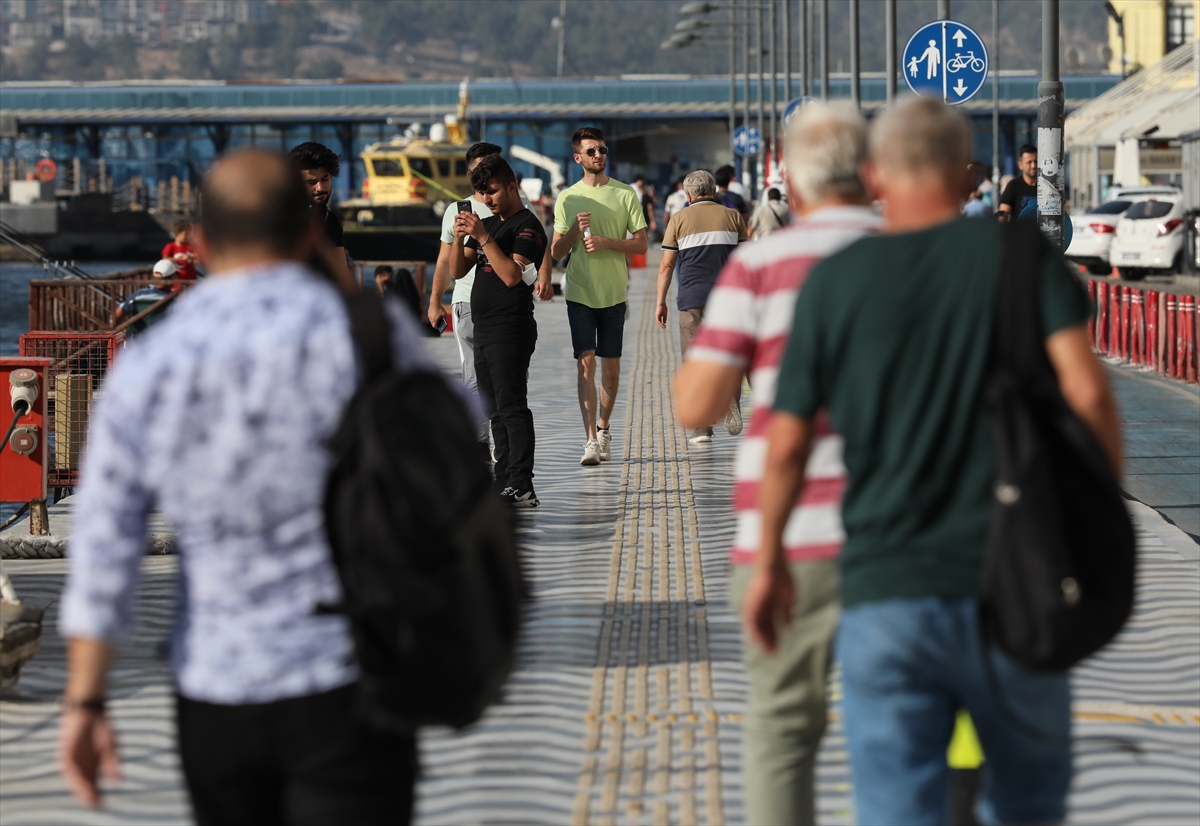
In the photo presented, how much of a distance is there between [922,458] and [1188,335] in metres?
15.3

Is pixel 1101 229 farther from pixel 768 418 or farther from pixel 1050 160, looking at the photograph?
pixel 768 418

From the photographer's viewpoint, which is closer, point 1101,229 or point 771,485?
point 771,485

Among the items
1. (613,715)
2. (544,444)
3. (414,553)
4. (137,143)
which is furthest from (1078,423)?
(137,143)

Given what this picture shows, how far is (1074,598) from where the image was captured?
3.02m

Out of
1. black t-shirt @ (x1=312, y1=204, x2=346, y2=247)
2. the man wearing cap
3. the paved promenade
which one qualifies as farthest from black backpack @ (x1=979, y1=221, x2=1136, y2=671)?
the man wearing cap

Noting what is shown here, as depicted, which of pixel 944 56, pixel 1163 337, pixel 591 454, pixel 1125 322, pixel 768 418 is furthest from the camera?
pixel 1125 322

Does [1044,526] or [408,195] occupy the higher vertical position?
[408,195]

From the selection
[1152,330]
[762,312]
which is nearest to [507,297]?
[762,312]

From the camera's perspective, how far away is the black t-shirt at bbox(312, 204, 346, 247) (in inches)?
301

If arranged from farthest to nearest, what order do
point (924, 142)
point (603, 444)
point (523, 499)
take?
1. point (603, 444)
2. point (523, 499)
3. point (924, 142)

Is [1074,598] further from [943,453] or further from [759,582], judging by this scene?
[759,582]

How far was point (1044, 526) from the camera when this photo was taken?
302cm

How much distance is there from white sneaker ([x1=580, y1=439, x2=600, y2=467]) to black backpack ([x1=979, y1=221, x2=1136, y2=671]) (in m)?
Result: 8.50

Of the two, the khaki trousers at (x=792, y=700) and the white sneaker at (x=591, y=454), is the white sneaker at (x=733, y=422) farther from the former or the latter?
the khaki trousers at (x=792, y=700)
